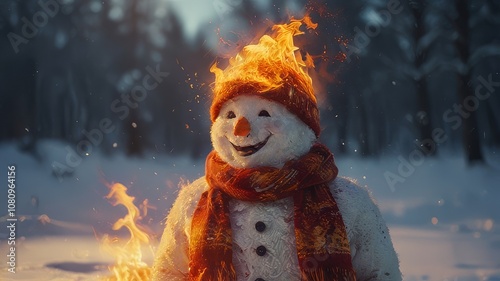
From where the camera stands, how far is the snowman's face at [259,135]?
187 cm

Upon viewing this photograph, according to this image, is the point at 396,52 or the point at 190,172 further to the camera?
the point at 396,52

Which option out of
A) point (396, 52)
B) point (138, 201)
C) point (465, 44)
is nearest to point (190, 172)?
point (138, 201)

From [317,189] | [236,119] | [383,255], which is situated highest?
[236,119]

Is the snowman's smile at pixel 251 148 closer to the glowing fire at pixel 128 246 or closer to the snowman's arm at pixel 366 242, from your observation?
the snowman's arm at pixel 366 242

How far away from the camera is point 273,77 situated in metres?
1.93

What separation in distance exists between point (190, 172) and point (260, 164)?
125 cm

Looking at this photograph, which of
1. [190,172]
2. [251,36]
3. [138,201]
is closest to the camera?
[251,36]

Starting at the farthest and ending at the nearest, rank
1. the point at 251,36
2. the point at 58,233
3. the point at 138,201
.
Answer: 1. the point at 58,233
2. the point at 138,201
3. the point at 251,36

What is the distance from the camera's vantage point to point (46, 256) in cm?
326

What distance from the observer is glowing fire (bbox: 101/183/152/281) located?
2.35m

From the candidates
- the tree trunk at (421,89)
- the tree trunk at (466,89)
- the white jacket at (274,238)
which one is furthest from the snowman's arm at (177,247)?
the tree trunk at (466,89)

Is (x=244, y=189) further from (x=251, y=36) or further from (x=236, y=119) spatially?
(x=251, y=36)

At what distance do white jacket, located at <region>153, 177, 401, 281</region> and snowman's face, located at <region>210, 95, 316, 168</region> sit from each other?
5.3 inches

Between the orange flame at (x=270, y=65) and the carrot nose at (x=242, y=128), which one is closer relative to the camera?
the carrot nose at (x=242, y=128)
